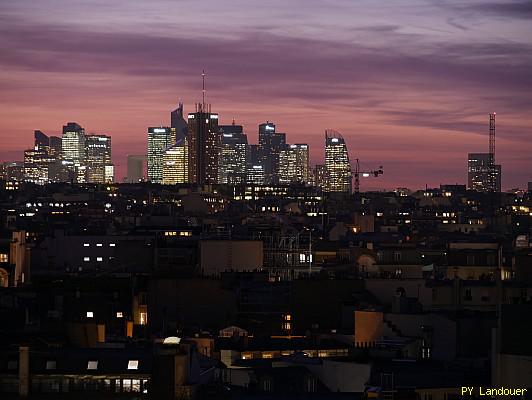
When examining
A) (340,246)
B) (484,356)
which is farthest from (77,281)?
(340,246)

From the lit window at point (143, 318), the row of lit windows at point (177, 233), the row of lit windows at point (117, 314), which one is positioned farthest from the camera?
the row of lit windows at point (177, 233)

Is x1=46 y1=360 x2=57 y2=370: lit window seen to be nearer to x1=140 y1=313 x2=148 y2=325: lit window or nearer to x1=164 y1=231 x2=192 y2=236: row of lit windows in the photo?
x1=140 y1=313 x2=148 y2=325: lit window

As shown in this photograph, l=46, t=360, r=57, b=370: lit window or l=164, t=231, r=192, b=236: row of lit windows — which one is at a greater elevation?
l=164, t=231, r=192, b=236: row of lit windows

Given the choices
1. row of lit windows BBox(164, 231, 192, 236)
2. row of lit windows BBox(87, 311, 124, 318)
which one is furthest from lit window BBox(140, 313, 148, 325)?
row of lit windows BBox(164, 231, 192, 236)

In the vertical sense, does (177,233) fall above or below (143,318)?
above

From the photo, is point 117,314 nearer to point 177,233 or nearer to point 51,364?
point 51,364

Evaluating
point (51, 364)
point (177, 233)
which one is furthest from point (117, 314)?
point (177, 233)

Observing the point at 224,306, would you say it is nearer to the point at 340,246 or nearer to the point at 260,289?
the point at 260,289

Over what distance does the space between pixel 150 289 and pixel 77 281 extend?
843 cm

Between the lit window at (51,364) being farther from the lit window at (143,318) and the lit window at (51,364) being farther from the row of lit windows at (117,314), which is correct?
the lit window at (143,318)

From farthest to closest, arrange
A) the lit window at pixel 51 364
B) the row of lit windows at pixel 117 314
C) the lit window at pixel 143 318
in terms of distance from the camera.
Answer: the lit window at pixel 143 318 → the row of lit windows at pixel 117 314 → the lit window at pixel 51 364

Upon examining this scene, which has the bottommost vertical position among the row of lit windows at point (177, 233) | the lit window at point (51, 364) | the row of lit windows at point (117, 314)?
the lit window at point (51, 364)

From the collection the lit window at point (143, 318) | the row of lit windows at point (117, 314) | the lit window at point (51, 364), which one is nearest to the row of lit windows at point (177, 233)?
the lit window at point (143, 318)

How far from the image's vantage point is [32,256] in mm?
118750
